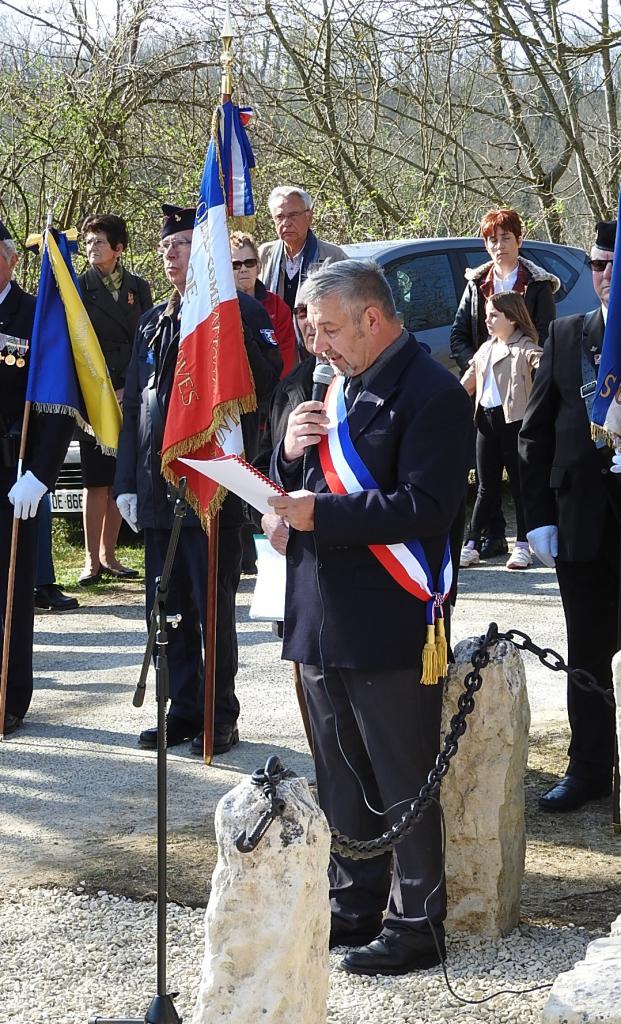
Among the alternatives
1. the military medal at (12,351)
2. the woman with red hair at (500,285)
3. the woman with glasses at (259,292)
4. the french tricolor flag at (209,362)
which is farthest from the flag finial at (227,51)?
the woman with red hair at (500,285)

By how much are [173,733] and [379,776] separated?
89.0 inches

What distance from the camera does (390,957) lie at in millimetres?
3836

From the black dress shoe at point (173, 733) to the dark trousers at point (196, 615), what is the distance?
0.08ft

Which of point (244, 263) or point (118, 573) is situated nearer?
point (244, 263)

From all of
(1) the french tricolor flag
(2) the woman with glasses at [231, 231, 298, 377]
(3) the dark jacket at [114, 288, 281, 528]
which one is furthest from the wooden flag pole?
(2) the woman with glasses at [231, 231, 298, 377]

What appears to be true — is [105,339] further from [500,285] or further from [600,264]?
[600,264]

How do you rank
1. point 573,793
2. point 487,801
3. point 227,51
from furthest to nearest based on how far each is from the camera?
point 227,51 < point 573,793 < point 487,801

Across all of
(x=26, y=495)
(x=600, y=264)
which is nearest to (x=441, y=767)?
(x=600, y=264)

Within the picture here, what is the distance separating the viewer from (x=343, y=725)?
405 centimetres

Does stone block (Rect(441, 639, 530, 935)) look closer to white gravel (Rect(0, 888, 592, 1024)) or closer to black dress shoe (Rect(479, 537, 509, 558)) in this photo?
white gravel (Rect(0, 888, 592, 1024))

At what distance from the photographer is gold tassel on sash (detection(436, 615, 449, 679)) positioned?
12.6 ft

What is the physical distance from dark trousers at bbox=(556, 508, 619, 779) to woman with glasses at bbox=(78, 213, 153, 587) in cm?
466

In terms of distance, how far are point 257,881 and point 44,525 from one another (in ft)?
20.0

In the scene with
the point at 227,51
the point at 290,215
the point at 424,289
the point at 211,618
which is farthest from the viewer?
the point at 424,289
